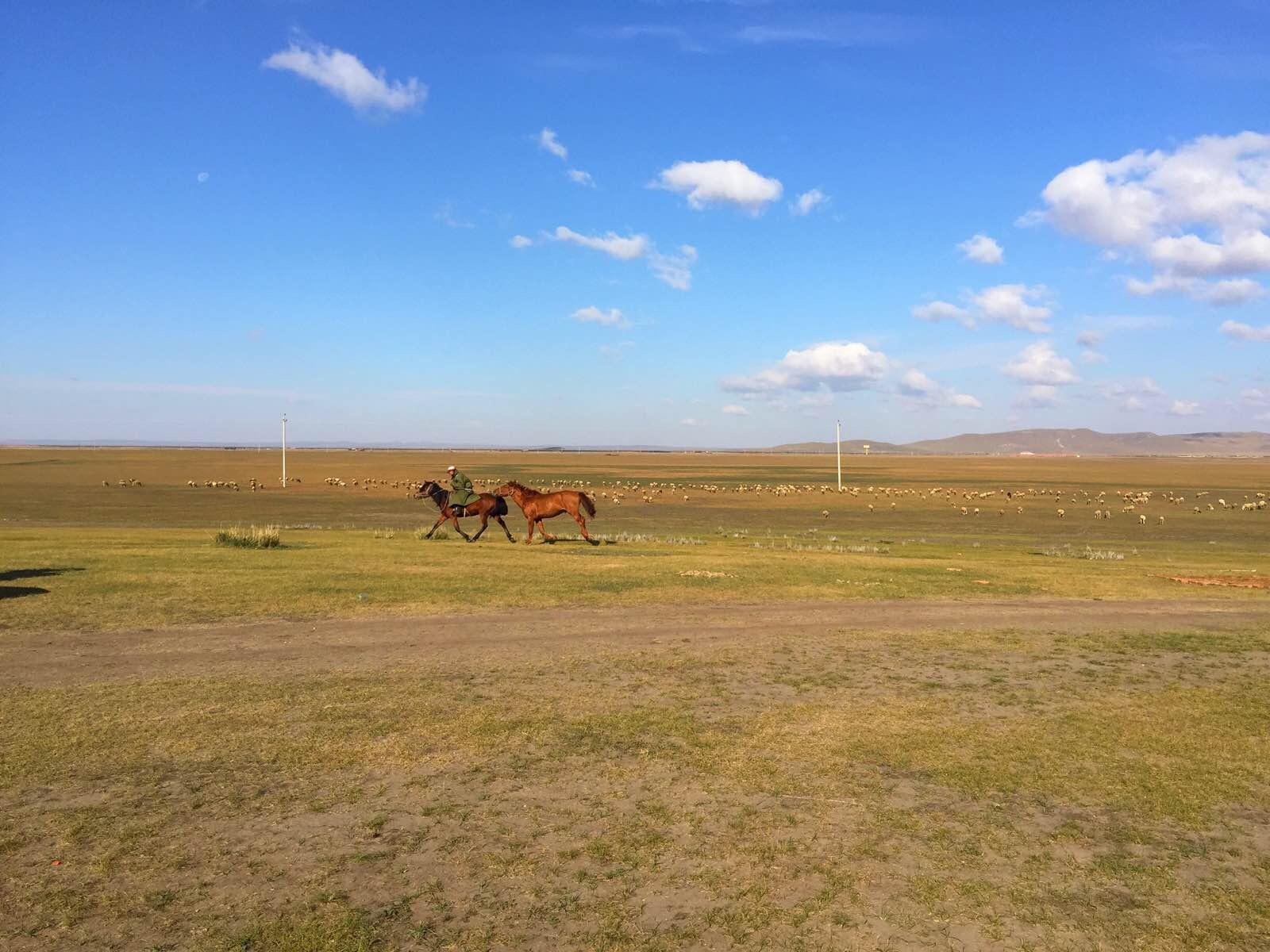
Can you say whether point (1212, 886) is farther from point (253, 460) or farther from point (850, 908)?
point (253, 460)

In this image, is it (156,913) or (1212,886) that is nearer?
(156,913)

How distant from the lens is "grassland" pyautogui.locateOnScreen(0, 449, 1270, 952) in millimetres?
5223

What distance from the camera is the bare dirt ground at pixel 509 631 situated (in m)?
11.2

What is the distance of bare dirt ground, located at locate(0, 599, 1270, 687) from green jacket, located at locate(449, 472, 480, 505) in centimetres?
1143

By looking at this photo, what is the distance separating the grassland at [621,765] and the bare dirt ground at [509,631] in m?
0.10

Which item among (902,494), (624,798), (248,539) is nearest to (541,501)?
(248,539)

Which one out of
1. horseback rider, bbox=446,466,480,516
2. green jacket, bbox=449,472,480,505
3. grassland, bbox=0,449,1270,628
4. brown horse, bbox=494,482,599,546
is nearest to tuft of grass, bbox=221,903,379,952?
grassland, bbox=0,449,1270,628

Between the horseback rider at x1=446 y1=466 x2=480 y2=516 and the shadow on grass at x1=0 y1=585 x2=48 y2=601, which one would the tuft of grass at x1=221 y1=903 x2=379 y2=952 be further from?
the horseback rider at x1=446 y1=466 x2=480 y2=516

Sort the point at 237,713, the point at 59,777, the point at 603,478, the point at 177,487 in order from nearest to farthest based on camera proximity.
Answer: the point at 59,777, the point at 237,713, the point at 177,487, the point at 603,478

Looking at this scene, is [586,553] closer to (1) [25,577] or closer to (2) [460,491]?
Answer: (2) [460,491]

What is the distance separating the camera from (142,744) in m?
7.98

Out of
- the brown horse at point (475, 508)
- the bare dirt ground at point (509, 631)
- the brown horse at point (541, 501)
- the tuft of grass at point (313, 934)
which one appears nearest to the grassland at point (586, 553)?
the brown horse at point (475, 508)

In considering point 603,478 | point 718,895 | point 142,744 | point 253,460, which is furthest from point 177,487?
point 718,895

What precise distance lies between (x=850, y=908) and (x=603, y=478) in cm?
8271
